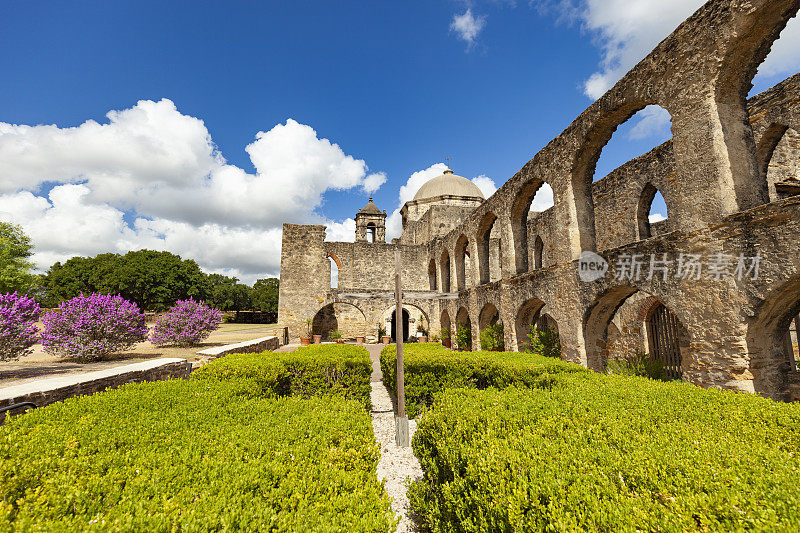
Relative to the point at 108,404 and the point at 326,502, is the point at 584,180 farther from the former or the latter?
the point at 108,404

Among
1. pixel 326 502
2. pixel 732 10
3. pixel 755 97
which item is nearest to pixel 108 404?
pixel 326 502

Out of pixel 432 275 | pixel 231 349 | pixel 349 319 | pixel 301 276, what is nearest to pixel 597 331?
pixel 231 349

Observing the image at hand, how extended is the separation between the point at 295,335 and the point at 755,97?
20657 millimetres

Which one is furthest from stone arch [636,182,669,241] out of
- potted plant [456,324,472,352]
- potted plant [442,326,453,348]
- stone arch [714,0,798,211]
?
potted plant [442,326,453,348]

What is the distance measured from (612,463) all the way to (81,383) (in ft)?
21.7

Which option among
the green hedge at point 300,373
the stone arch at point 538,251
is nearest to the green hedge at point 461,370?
the green hedge at point 300,373

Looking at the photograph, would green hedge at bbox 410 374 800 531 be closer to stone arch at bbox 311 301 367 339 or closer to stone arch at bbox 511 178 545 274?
stone arch at bbox 511 178 545 274

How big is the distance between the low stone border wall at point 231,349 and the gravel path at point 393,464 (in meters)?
4.16

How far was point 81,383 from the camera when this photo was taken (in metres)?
4.95

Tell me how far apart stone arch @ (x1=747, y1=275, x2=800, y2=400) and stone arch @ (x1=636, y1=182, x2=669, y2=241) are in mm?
7484

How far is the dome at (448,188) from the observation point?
30656mm

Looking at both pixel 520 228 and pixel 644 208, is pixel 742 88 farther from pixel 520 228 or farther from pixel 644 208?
pixel 644 208

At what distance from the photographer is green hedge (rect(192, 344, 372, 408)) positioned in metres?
6.09

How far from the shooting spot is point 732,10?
5387 mm
